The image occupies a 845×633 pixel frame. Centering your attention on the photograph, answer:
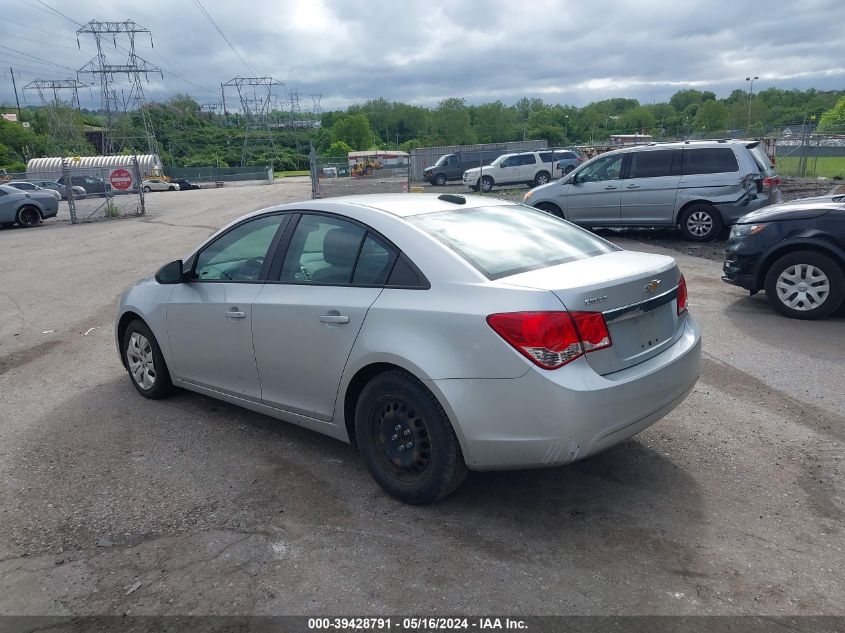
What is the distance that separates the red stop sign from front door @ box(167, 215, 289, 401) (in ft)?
76.8

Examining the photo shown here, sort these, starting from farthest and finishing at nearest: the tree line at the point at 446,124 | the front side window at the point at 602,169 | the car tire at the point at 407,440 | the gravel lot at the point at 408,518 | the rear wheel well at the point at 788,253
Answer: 1. the tree line at the point at 446,124
2. the front side window at the point at 602,169
3. the rear wheel well at the point at 788,253
4. the car tire at the point at 407,440
5. the gravel lot at the point at 408,518

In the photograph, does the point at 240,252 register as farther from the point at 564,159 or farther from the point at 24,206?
the point at 564,159

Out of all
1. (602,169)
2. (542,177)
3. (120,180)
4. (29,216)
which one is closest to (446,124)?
(542,177)

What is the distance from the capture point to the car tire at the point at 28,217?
76.6 ft

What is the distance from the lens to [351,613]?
2896 mm

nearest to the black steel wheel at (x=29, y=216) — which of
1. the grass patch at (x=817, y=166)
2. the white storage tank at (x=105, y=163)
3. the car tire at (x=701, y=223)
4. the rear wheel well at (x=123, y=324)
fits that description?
the rear wheel well at (x=123, y=324)

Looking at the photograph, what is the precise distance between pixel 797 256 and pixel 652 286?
14.8 feet

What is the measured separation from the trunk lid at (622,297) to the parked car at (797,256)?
13.5 feet

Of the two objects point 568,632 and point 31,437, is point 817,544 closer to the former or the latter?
point 568,632

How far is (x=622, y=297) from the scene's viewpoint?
351cm

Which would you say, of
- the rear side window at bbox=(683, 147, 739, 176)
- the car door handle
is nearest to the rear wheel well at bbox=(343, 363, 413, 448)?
the car door handle

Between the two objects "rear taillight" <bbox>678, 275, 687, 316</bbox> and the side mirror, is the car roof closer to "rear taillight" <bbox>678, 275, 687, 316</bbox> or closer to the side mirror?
the side mirror

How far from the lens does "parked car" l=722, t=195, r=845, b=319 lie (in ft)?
23.4

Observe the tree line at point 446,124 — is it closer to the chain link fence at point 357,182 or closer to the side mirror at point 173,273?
the chain link fence at point 357,182
